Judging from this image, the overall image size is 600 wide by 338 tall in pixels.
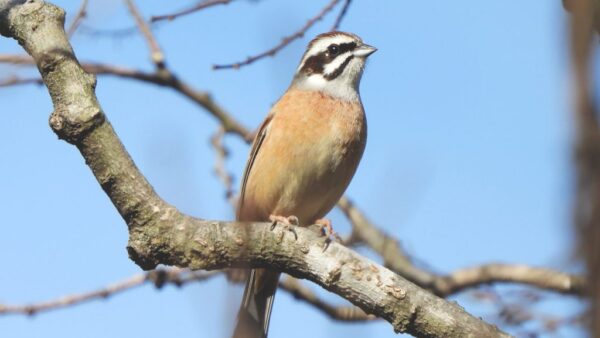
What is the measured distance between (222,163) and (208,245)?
13.8ft

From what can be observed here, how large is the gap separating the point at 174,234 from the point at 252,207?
245 centimetres

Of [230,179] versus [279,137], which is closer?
[279,137]

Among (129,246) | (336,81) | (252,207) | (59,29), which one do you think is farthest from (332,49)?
(129,246)

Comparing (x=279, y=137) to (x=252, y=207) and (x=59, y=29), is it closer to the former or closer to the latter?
(x=252, y=207)

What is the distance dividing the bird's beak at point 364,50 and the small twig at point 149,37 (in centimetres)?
213

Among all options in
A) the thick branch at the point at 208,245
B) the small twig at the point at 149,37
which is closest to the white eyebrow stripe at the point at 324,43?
the small twig at the point at 149,37

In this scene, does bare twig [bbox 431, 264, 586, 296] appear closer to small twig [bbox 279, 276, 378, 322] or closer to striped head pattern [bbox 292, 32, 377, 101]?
small twig [bbox 279, 276, 378, 322]

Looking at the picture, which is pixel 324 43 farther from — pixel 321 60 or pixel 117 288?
pixel 117 288

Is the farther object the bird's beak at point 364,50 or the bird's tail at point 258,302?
the bird's beak at point 364,50

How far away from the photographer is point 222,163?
790 cm

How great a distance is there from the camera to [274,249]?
12.6ft

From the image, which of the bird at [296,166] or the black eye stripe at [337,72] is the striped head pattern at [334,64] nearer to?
the black eye stripe at [337,72]

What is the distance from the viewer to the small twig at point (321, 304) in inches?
237

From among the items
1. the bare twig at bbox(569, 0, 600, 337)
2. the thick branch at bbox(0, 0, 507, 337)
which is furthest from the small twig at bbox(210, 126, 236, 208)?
the bare twig at bbox(569, 0, 600, 337)
